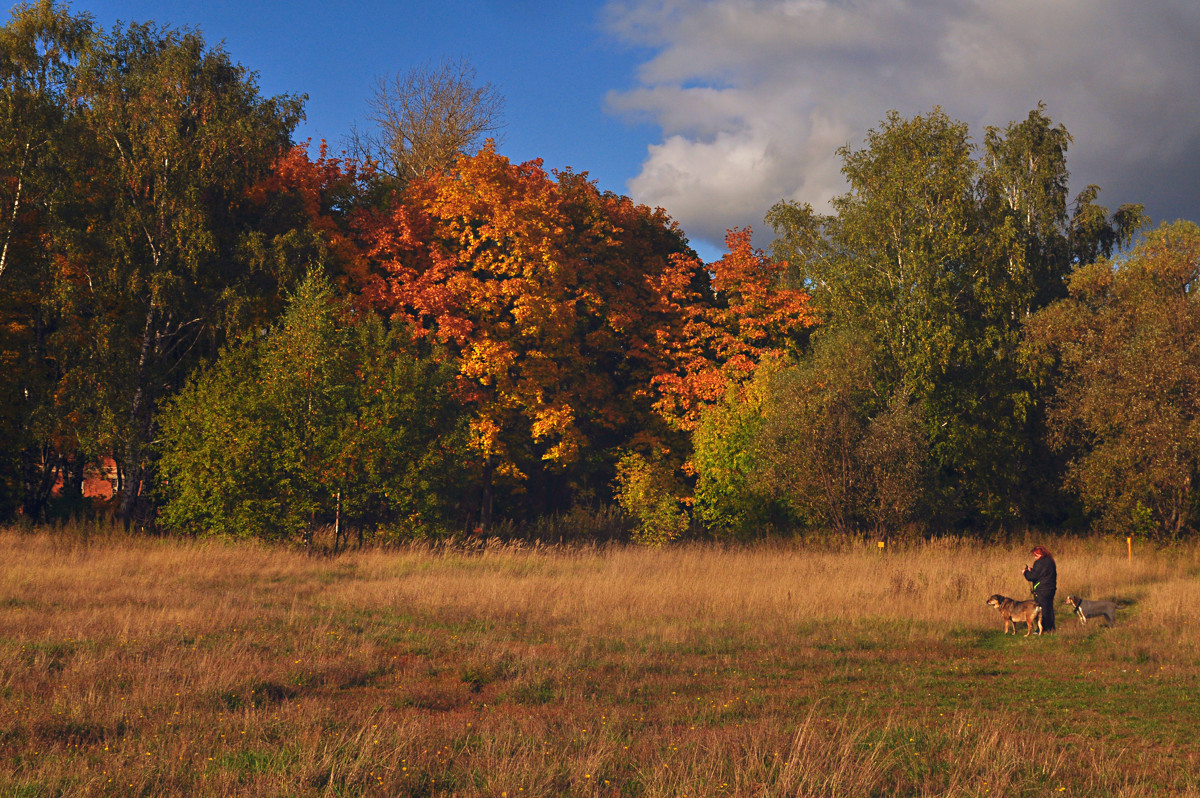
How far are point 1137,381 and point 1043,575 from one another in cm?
1413

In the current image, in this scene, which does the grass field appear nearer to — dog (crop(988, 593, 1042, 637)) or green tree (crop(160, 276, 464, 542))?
dog (crop(988, 593, 1042, 637))

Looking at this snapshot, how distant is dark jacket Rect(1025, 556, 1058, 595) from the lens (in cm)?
1403

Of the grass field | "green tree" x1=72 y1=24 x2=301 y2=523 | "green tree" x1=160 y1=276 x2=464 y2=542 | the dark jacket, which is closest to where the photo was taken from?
the grass field

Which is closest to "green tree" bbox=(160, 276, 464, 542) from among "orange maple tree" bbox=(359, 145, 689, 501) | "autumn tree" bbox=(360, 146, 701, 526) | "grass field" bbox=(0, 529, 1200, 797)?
"grass field" bbox=(0, 529, 1200, 797)

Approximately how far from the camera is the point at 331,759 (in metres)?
6.23

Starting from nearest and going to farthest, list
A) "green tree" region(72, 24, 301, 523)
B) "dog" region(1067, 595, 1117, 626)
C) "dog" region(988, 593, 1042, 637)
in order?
"dog" region(988, 593, 1042, 637), "dog" region(1067, 595, 1117, 626), "green tree" region(72, 24, 301, 523)

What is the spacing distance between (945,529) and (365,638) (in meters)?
24.4

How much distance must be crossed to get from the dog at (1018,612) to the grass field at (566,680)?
333 millimetres

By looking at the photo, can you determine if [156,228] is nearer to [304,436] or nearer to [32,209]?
[32,209]

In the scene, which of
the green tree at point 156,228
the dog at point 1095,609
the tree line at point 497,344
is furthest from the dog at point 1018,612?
the green tree at point 156,228

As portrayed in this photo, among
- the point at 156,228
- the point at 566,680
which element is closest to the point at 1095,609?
the point at 566,680

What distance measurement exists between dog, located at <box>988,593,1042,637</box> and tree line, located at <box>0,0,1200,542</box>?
1048 cm

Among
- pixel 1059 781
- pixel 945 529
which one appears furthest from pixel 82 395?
pixel 945 529

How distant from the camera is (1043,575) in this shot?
14062 millimetres
